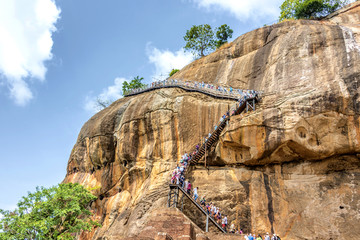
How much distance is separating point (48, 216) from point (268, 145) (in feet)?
49.8

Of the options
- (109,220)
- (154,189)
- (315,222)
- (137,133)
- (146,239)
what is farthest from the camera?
(137,133)

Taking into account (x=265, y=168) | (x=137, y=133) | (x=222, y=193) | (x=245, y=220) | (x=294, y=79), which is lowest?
(x=245, y=220)

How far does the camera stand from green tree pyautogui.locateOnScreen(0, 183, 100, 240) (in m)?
19.0

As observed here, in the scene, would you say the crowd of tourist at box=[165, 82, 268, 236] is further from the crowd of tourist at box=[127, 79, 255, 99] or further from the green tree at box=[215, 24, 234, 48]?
the green tree at box=[215, 24, 234, 48]

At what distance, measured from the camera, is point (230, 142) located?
21.0 m

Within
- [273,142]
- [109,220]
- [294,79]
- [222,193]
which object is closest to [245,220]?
[222,193]

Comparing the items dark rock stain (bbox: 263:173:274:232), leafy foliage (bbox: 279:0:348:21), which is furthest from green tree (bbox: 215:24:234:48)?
dark rock stain (bbox: 263:173:274:232)

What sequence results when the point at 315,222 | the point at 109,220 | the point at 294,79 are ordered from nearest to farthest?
the point at 315,222, the point at 294,79, the point at 109,220

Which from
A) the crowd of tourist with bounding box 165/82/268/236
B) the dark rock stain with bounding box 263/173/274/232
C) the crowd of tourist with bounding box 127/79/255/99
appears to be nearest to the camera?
the crowd of tourist with bounding box 165/82/268/236

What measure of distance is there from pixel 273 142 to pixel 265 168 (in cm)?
243

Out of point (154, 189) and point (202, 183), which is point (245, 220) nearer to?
point (202, 183)

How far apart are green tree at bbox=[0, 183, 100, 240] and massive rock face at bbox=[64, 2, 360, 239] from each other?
319 cm

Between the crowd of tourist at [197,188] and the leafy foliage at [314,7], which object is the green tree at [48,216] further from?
the leafy foliage at [314,7]

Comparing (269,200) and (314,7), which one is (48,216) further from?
(314,7)
